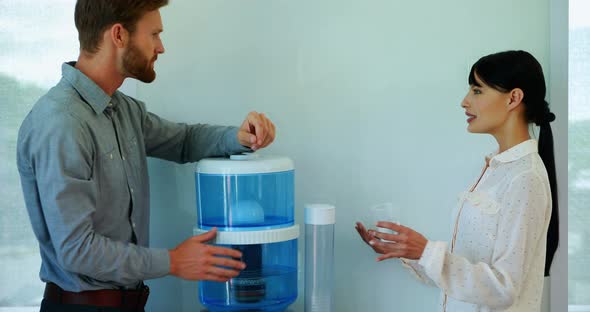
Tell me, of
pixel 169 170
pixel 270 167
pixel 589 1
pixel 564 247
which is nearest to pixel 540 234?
Answer: pixel 564 247

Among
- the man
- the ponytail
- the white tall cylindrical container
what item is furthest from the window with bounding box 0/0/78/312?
the ponytail

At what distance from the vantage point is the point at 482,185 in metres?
1.89

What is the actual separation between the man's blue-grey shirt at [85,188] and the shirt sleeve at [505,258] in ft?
2.42

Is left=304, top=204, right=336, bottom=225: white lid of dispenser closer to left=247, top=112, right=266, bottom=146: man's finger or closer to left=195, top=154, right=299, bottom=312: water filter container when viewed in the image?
left=195, top=154, right=299, bottom=312: water filter container

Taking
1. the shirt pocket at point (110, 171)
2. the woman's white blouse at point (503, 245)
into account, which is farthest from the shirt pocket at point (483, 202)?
the shirt pocket at point (110, 171)

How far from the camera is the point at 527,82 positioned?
1807 mm

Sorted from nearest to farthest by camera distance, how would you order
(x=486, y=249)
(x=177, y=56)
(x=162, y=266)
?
(x=162, y=266) → (x=486, y=249) → (x=177, y=56)

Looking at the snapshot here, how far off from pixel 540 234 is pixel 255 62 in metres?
1.06

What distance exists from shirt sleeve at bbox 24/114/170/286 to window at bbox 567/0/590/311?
1.52m

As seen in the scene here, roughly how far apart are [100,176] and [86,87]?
24 cm

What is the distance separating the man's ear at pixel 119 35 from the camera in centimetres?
173

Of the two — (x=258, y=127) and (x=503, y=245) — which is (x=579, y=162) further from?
(x=258, y=127)

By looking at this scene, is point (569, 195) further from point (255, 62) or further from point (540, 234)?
point (255, 62)

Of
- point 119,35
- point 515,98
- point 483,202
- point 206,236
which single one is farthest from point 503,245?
point 119,35
